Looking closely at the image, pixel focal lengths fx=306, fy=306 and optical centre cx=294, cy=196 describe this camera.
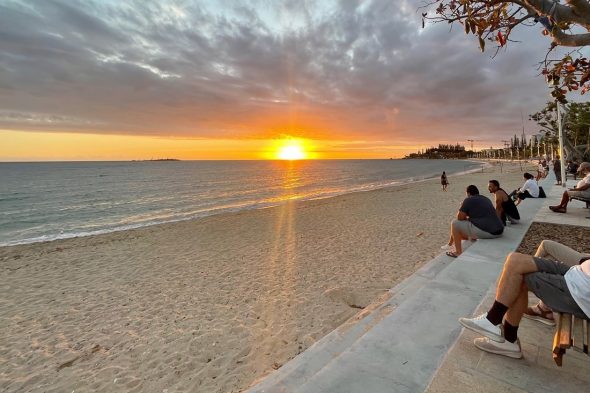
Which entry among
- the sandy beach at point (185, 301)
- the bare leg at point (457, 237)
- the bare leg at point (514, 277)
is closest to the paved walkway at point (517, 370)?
the bare leg at point (514, 277)

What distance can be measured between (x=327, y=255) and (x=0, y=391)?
6781 mm

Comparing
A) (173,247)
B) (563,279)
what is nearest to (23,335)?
(173,247)

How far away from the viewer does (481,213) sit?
268 inches

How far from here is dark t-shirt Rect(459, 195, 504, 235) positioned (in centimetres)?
677

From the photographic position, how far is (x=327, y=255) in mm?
8742

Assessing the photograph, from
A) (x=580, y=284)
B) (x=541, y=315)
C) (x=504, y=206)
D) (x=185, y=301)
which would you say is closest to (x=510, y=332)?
(x=580, y=284)

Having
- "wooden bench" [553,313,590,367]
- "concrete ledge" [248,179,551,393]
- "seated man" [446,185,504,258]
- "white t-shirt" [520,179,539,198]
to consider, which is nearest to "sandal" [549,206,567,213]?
"white t-shirt" [520,179,539,198]

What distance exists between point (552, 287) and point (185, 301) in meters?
5.76

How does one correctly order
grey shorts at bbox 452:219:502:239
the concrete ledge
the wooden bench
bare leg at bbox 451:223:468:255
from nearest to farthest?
the wooden bench < the concrete ledge < bare leg at bbox 451:223:468:255 < grey shorts at bbox 452:219:502:239

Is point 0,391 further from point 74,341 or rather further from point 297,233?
point 297,233

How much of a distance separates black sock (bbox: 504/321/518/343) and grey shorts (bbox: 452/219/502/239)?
14.0 feet

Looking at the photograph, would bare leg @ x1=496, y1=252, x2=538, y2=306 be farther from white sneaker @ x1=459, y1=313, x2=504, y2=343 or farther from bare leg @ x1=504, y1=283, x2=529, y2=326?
white sneaker @ x1=459, y1=313, x2=504, y2=343

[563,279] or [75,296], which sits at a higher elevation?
[563,279]

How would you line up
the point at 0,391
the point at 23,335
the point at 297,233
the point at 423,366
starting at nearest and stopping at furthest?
the point at 423,366 < the point at 0,391 < the point at 23,335 < the point at 297,233
